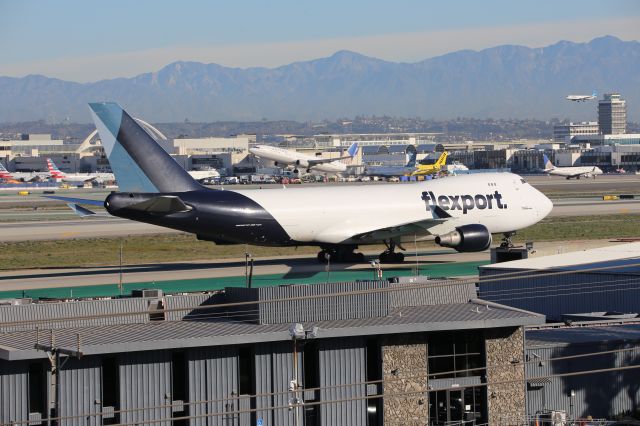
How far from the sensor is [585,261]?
51.2m

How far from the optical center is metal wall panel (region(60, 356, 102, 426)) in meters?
29.6

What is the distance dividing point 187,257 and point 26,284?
14772mm

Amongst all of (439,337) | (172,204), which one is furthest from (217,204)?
(439,337)

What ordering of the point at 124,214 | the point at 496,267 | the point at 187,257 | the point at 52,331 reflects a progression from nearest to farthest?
the point at 52,331 < the point at 496,267 < the point at 124,214 < the point at 187,257

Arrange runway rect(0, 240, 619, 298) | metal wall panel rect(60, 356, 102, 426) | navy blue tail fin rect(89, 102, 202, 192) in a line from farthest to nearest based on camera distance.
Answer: runway rect(0, 240, 619, 298)
navy blue tail fin rect(89, 102, 202, 192)
metal wall panel rect(60, 356, 102, 426)

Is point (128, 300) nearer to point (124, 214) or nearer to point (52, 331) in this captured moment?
point (52, 331)

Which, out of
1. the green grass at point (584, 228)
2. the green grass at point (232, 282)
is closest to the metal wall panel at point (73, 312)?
the green grass at point (232, 282)

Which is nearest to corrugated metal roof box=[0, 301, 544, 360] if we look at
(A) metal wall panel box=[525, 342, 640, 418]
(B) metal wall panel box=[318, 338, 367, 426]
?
(B) metal wall panel box=[318, 338, 367, 426]

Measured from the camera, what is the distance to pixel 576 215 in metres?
99.8

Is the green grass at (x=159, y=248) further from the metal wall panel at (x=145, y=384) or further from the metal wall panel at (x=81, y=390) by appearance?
the metal wall panel at (x=81, y=390)

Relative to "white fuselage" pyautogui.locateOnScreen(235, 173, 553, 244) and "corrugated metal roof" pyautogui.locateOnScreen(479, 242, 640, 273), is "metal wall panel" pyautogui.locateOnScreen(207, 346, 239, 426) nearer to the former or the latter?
"corrugated metal roof" pyautogui.locateOnScreen(479, 242, 640, 273)

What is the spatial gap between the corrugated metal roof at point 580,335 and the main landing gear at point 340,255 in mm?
24923

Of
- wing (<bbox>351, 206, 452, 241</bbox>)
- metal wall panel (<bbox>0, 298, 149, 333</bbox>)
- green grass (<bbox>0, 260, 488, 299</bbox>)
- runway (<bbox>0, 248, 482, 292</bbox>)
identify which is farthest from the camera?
wing (<bbox>351, 206, 452, 241</bbox>)

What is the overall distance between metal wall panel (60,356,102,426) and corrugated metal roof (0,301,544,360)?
53cm
